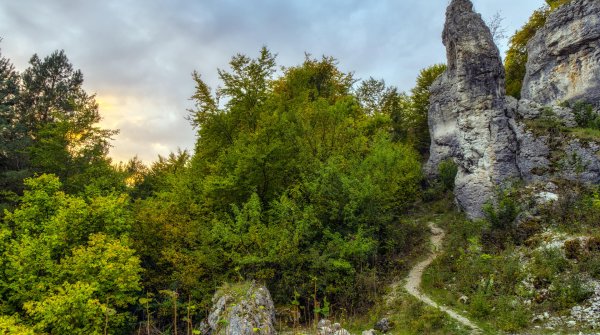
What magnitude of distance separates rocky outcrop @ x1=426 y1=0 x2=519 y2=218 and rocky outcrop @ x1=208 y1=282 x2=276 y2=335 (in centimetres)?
1257

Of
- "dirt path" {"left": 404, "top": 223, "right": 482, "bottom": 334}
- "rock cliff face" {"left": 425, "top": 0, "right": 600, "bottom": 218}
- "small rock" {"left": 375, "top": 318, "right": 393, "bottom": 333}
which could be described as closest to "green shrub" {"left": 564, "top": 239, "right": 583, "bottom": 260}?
"dirt path" {"left": 404, "top": 223, "right": 482, "bottom": 334}

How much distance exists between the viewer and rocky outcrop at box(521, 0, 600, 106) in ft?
75.5

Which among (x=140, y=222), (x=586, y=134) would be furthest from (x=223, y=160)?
(x=586, y=134)

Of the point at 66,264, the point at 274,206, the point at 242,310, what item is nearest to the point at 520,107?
the point at 274,206

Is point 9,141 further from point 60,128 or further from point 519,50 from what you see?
point 519,50

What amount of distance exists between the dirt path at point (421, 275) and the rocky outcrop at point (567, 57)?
13.0 meters

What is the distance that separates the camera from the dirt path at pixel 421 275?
12664 millimetres

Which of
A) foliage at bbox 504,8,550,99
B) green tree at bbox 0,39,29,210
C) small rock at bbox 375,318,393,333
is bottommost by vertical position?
small rock at bbox 375,318,393,333

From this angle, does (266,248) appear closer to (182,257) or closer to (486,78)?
(182,257)

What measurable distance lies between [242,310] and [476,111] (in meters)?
16.9

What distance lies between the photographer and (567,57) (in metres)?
24.8

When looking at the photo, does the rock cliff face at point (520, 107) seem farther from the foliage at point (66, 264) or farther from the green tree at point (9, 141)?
the green tree at point (9, 141)

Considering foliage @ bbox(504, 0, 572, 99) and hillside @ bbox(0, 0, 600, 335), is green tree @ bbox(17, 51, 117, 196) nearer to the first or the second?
hillside @ bbox(0, 0, 600, 335)

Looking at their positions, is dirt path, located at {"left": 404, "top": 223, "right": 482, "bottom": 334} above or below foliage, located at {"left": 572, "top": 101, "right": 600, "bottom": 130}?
below
